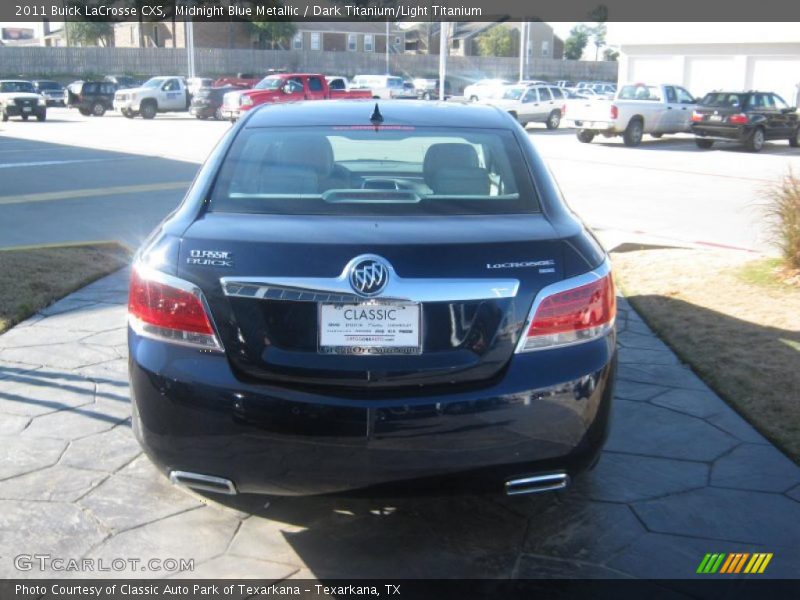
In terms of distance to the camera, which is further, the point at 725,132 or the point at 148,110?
the point at 148,110

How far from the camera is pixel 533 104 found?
32188 mm

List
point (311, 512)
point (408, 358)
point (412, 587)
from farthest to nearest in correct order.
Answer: point (311, 512) → point (412, 587) → point (408, 358)

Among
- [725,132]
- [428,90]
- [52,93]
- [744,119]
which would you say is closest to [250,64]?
[428,90]

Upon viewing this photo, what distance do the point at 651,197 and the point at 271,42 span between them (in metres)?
65.7

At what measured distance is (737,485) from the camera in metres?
4.23

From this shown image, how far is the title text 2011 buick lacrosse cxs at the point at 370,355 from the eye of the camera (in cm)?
312

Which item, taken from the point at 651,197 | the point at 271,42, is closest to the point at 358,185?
the point at 651,197

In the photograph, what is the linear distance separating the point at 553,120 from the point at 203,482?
30.9 metres

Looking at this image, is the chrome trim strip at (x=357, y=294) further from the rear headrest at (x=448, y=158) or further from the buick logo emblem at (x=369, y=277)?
the rear headrest at (x=448, y=158)

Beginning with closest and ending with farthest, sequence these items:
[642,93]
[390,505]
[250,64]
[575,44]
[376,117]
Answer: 1. [390,505]
2. [376,117]
3. [642,93]
4. [250,64]
5. [575,44]

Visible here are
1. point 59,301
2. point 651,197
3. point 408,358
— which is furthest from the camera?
point 651,197

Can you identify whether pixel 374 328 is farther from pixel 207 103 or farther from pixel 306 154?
pixel 207 103

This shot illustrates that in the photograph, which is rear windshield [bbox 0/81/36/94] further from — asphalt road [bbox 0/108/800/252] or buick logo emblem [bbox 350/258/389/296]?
buick logo emblem [bbox 350/258/389/296]

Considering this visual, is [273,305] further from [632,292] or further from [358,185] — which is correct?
[632,292]
